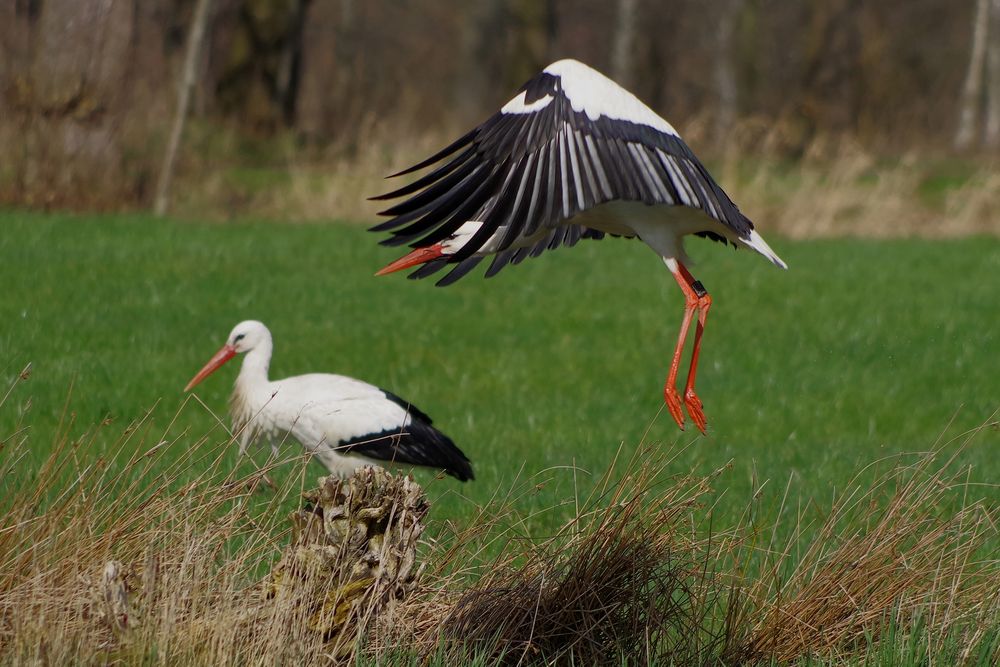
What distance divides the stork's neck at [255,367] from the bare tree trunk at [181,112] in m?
8.19

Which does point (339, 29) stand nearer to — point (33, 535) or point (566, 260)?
point (566, 260)

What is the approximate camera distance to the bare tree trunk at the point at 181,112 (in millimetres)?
15578

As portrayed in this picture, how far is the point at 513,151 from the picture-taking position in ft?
15.9

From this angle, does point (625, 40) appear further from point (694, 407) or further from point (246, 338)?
point (694, 407)

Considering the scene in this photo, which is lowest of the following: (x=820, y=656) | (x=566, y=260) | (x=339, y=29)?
(x=820, y=656)

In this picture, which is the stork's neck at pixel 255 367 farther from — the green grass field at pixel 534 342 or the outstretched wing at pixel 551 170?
the outstretched wing at pixel 551 170

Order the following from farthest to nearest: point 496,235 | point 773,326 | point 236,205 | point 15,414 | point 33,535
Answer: point 236,205 → point 773,326 → point 15,414 → point 496,235 → point 33,535

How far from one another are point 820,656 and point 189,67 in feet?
40.5

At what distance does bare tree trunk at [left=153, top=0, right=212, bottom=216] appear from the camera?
1558cm

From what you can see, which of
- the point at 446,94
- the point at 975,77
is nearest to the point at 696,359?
the point at 975,77

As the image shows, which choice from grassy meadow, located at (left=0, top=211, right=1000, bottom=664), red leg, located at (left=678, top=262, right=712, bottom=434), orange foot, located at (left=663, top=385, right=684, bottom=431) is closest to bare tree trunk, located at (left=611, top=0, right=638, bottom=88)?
grassy meadow, located at (left=0, top=211, right=1000, bottom=664)

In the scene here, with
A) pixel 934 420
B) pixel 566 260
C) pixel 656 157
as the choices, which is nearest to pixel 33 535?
pixel 656 157

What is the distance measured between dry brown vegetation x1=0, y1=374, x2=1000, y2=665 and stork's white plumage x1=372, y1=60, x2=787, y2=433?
1.84 ft

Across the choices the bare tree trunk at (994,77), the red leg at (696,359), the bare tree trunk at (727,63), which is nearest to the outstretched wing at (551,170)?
the red leg at (696,359)
